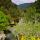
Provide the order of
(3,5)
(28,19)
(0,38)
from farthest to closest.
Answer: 1. (3,5)
2. (28,19)
3. (0,38)

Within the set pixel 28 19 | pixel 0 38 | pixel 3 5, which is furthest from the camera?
pixel 3 5

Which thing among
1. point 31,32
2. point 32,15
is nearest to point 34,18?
point 32,15

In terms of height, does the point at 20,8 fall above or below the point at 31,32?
above

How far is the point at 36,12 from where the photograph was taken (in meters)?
1.30

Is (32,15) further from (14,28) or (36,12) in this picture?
(14,28)

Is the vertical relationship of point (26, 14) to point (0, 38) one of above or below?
above

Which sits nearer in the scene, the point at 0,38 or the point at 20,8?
the point at 0,38

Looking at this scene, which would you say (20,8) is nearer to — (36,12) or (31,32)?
(36,12)

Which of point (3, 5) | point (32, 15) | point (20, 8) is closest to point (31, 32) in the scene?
point (32, 15)

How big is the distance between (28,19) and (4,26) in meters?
0.23

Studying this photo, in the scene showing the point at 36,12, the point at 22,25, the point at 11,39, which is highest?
the point at 36,12

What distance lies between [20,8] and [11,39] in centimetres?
33

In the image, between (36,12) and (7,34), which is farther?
(36,12)

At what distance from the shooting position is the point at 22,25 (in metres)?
1.23
